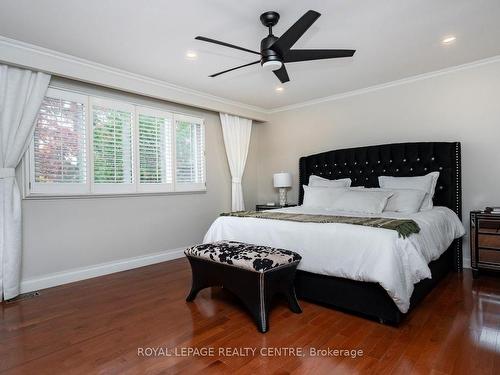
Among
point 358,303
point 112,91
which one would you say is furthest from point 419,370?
point 112,91

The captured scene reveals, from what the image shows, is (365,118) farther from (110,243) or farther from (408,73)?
(110,243)

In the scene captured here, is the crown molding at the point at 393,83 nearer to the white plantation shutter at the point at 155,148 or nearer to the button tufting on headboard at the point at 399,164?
the button tufting on headboard at the point at 399,164

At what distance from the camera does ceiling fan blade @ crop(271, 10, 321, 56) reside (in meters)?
2.02

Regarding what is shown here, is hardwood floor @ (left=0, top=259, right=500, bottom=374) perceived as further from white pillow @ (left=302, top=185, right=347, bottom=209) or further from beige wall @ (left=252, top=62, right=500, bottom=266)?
white pillow @ (left=302, top=185, right=347, bottom=209)

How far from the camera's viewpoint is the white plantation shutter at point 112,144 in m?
3.69

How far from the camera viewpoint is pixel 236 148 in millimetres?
5336

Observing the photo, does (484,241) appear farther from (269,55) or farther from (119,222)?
(119,222)

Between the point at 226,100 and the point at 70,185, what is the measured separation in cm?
264

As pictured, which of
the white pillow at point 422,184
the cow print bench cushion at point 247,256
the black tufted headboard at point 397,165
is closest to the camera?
the cow print bench cushion at point 247,256

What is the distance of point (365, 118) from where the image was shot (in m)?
4.55

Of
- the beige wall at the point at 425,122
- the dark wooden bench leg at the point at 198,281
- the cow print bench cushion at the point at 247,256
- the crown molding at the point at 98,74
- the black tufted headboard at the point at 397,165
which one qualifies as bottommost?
the dark wooden bench leg at the point at 198,281

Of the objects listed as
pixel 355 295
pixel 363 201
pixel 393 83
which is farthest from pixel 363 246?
pixel 393 83

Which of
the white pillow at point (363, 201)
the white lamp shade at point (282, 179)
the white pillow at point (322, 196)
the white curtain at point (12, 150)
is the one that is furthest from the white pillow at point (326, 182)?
the white curtain at point (12, 150)

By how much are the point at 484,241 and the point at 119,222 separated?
4265 mm
